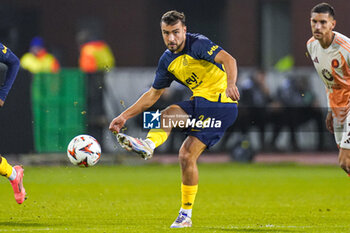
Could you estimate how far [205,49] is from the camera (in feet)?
27.5

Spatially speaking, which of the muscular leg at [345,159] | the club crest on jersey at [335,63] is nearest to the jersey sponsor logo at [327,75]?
the club crest on jersey at [335,63]

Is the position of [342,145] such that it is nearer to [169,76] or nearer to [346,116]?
[346,116]

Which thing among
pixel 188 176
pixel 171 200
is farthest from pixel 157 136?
pixel 171 200

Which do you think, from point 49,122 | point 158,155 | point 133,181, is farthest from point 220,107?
point 158,155

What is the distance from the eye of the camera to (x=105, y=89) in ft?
57.1

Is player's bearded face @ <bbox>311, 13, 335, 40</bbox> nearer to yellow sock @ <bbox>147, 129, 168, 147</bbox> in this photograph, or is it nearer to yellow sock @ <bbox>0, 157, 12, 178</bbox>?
yellow sock @ <bbox>147, 129, 168, 147</bbox>

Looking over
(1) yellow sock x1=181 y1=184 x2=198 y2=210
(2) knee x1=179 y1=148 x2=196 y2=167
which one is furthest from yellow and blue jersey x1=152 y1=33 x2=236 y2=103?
(1) yellow sock x1=181 y1=184 x2=198 y2=210

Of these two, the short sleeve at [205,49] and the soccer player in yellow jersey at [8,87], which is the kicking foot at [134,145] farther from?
the soccer player in yellow jersey at [8,87]

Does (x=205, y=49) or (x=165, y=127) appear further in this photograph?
(x=205, y=49)

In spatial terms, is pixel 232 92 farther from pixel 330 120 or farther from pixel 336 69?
pixel 330 120

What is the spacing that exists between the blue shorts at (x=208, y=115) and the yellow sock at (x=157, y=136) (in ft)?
0.98

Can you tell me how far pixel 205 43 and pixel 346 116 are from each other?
1401 mm

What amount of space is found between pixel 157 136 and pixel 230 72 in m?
0.84

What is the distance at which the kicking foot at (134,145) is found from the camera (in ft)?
25.7
